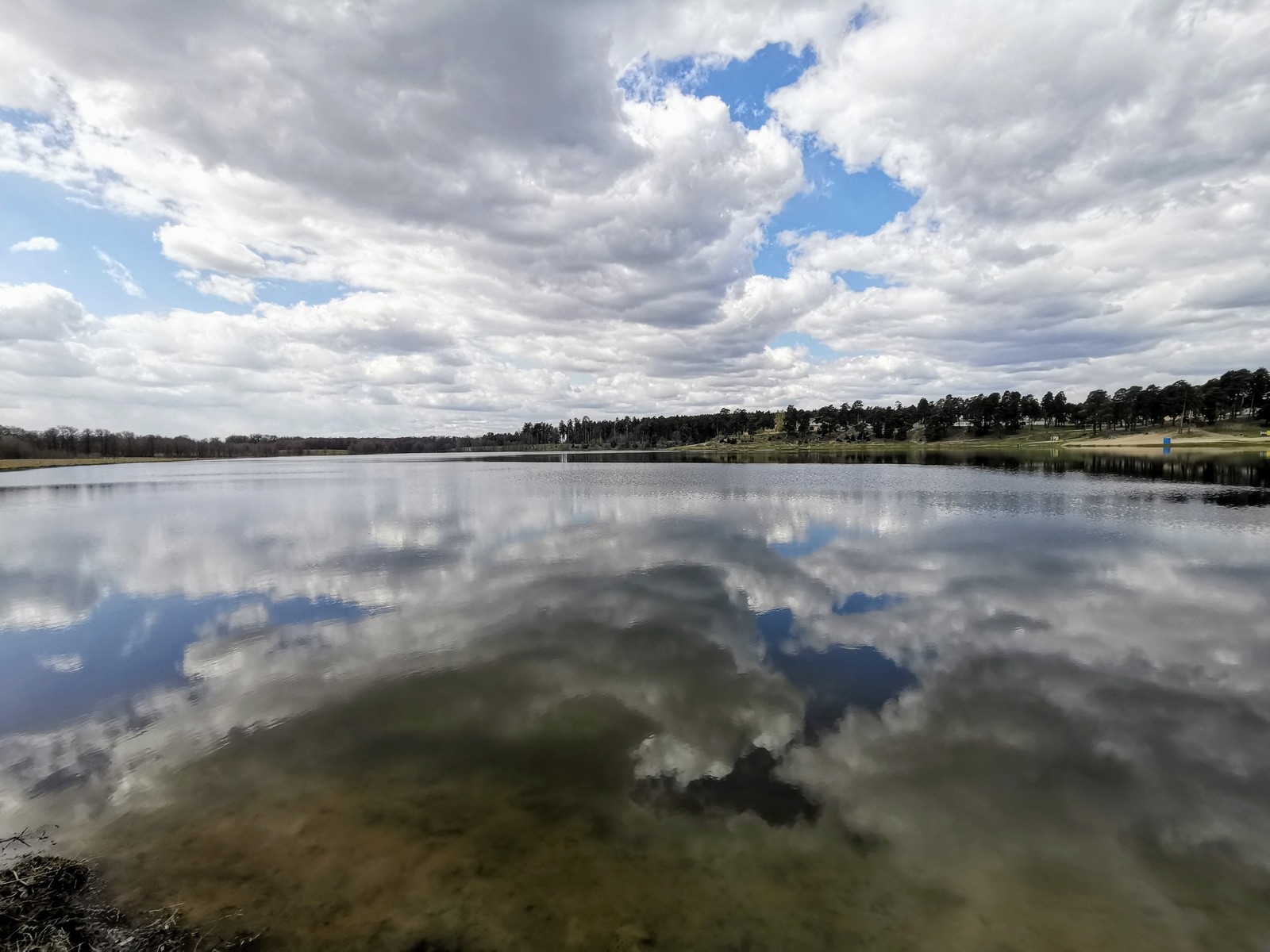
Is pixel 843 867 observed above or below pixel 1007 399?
below

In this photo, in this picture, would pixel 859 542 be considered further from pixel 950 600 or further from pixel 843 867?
pixel 843 867

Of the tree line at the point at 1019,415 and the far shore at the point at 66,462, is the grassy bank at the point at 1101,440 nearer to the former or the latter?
the tree line at the point at 1019,415

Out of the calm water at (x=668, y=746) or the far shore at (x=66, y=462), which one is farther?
the far shore at (x=66, y=462)

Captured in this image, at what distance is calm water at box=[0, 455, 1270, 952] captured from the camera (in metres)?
5.86

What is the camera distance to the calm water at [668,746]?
19.2ft

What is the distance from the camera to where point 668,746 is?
898 cm

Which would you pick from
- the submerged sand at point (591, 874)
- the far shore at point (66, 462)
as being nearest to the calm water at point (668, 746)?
the submerged sand at point (591, 874)

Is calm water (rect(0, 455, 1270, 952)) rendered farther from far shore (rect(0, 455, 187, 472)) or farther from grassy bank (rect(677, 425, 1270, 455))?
far shore (rect(0, 455, 187, 472))

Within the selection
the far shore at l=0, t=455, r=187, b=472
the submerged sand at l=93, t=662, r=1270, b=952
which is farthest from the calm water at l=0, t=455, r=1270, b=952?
the far shore at l=0, t=455, r=187, b=472

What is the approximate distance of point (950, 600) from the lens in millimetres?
15984

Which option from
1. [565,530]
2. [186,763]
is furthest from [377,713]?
[565,530]

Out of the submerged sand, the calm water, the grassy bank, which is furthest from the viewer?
the grassy bank

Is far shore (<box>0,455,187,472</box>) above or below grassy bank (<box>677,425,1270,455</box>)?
above

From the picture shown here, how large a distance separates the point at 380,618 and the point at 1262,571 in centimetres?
2832
